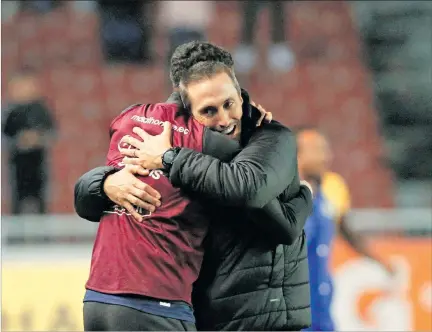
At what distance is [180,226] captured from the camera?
2.58 m

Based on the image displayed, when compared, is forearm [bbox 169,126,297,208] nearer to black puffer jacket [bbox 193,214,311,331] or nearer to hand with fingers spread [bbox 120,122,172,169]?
hand with fingers spread [bbox 120,122,172,169]

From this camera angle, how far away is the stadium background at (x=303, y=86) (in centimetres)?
809

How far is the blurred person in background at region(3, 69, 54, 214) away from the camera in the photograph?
739 cm

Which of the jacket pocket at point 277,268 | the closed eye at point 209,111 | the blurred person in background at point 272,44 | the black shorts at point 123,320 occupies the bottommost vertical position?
the black shorts at point 123,320

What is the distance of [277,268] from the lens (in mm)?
2770

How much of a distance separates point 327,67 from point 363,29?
2.77 ft

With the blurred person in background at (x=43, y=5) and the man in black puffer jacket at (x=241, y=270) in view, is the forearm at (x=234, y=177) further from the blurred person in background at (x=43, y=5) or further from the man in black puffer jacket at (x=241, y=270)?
the blurred person in background at (x=43, y=5)

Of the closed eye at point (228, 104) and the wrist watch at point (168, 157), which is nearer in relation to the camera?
the wrist watch at point (168, 157)

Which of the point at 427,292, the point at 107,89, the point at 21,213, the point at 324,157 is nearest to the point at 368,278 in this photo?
the point at 427,292

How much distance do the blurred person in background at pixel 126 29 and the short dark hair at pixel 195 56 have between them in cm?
603

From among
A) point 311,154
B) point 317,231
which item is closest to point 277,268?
point 317,231

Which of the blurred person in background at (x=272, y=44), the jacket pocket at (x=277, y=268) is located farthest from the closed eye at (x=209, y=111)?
the blurred person in background at (x=272, y=44)

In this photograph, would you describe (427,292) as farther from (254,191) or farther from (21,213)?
(254,191)

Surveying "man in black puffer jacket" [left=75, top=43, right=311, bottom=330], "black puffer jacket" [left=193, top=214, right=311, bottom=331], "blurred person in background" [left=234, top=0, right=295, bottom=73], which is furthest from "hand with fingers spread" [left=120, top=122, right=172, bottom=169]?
"blurred person in background" [left=234, top=0, right=295, bottom=73]
